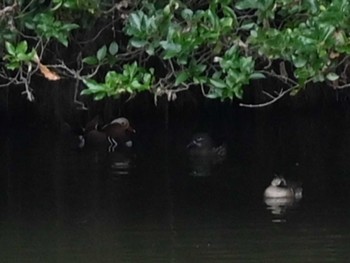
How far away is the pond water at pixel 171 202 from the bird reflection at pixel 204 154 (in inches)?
3.2

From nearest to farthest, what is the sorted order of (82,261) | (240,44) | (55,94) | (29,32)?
1. (240,44)
2. (82,261)
3. (29,32)
4. (55,94)

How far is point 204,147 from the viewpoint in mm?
12656

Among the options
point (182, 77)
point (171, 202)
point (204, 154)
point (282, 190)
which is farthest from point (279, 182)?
point (182, 77)

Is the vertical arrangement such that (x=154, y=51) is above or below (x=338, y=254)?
above

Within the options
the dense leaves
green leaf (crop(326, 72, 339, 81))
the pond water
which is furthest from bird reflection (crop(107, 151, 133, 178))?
green leaf (crop(326, 72, 339, 81))

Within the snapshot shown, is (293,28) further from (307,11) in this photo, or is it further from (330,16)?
(330,16)

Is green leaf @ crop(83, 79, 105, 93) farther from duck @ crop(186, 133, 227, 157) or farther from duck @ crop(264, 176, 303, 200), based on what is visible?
duck @ crop(186, 133, 227, 157)

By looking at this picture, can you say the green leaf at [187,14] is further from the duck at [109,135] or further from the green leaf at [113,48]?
the duck at [109,135]

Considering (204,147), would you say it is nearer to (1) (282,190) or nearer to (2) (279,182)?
(2) (279,182)

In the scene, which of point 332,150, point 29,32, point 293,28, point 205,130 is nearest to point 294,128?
point 205,130

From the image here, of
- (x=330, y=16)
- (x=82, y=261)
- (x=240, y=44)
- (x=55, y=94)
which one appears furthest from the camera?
(x=55, y=94)

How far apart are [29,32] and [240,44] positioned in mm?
2498

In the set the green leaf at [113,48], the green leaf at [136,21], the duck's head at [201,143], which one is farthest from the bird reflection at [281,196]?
the duck's head at [201,143]

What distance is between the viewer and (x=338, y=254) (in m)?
6.89
